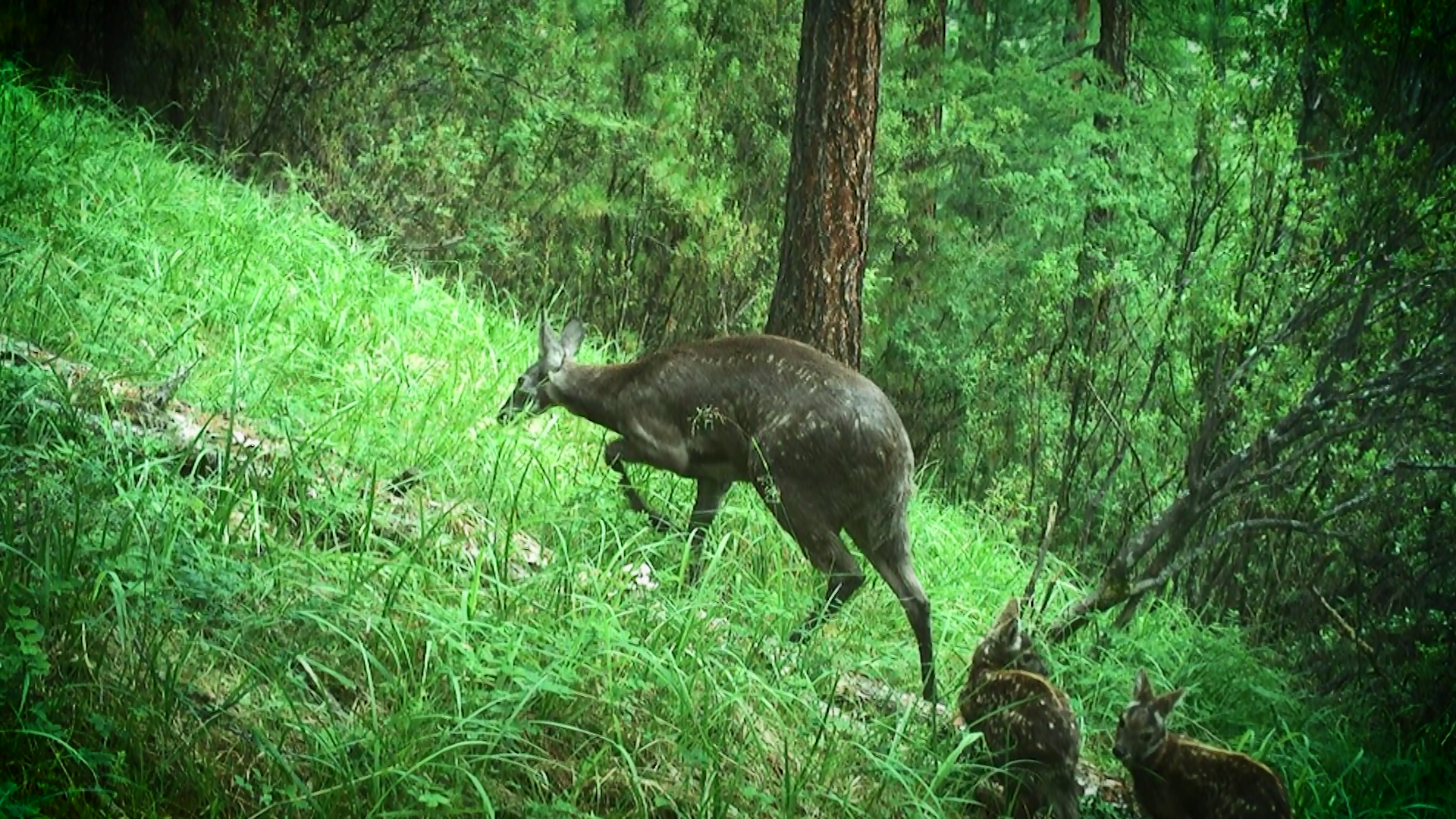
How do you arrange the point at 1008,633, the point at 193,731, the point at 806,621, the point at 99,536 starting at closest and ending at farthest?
the point at 193,731 < the point at 99,536 < the point at 1008,633 < the point at 806,621

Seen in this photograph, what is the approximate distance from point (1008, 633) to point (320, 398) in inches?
131

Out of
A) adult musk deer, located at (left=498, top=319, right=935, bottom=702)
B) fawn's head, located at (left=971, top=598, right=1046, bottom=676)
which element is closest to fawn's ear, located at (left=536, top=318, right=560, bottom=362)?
adult musk deer, located at (left=498, top=319, right=935, bottom=702)

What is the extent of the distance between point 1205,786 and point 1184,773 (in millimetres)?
84

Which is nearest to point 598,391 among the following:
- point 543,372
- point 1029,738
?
point 543,372

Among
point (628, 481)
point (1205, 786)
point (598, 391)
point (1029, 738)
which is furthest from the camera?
point (598, 391)

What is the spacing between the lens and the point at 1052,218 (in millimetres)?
14430

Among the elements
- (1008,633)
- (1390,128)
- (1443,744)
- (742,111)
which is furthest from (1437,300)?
(742,111)

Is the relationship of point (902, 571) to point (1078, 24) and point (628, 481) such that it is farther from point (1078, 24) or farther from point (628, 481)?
point (1078, 24)

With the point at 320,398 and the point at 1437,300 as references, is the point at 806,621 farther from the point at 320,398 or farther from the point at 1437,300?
the point at 1437,300

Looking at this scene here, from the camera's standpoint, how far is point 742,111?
44.2ft

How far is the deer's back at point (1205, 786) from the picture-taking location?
516 centimetres

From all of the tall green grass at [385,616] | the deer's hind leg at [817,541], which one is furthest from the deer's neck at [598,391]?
the deer's hind leg at [817,541]

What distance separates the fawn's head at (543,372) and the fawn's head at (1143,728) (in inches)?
119

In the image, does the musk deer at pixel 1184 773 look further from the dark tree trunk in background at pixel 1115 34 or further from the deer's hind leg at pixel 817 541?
the dark tree trunk in background at pixel 1115 34
